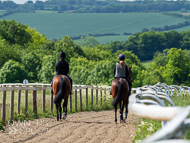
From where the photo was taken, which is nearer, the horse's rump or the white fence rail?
the white fence rail

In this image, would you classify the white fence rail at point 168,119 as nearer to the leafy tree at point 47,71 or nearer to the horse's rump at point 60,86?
the horse's rump at point 60,86

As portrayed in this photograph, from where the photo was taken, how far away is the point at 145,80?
80.8m

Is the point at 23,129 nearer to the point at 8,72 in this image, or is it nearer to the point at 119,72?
the point at 119,72

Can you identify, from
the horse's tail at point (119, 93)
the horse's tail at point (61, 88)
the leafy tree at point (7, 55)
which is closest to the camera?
the horse's tail at point (119, 93)

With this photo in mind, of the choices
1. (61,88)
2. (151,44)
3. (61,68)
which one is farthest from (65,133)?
(151,44)

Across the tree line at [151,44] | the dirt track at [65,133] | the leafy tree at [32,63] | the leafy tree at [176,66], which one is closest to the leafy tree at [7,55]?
the leafy tree at [32,63]

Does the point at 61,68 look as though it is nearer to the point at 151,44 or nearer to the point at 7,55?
the point at 7,55

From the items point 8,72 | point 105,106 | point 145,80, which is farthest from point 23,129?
point 145,80

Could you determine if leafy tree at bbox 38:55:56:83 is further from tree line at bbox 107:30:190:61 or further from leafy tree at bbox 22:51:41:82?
A: tree line at bbox 107:30:190:61

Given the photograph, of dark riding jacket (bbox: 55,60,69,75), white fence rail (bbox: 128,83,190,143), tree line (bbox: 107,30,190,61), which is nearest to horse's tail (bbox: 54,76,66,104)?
dark riding jacket (bbox: 55,60,69,75)

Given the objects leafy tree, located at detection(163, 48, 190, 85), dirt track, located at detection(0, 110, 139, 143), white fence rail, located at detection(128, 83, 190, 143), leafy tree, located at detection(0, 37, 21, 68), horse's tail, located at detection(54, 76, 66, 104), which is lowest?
leafy tree, located at detection(163, 48, 190, 85)

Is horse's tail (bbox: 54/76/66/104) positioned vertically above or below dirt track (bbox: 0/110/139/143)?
above

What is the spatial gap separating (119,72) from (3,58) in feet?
201

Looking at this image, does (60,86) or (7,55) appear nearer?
(60,86)
